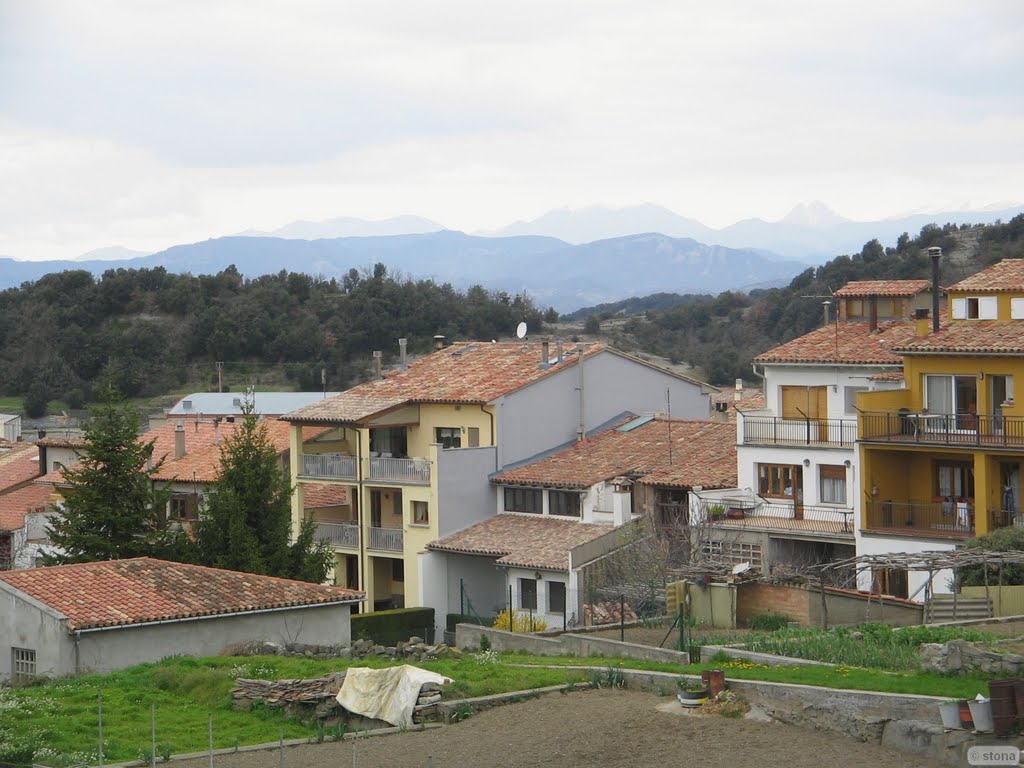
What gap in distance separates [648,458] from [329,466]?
10835 mm

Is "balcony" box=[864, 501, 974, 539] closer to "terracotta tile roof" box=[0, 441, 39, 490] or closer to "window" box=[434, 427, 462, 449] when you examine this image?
"window" box=[434, 427, 462, 449]

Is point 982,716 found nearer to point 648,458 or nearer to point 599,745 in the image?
point 599,745

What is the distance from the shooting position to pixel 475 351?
57812 millimetres

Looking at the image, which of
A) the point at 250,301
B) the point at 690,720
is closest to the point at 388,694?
the point at 690,720

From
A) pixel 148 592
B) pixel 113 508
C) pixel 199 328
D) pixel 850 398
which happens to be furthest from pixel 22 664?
pixel 199 328

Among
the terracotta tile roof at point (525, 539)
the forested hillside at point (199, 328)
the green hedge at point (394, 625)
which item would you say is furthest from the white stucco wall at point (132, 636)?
the forested hillside at point (199, 328)

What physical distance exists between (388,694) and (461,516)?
24.7 meters

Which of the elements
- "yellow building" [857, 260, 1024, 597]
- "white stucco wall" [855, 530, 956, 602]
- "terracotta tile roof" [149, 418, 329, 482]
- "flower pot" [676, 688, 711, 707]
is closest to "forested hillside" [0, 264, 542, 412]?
"terracotta tile roof" [149, 418, 329, 482]

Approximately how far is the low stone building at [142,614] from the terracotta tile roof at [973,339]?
51.1 feet

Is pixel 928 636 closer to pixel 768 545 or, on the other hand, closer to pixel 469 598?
pixel 768 545

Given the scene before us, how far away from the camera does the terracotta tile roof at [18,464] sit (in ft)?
215

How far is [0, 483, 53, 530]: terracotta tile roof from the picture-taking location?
5959cm

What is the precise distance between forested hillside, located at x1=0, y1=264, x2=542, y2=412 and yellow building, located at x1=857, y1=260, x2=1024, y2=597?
6405 cm

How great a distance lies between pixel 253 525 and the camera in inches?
1661
